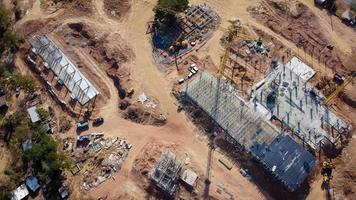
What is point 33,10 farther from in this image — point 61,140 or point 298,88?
point 298,88

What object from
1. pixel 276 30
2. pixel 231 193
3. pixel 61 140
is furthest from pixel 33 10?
pixel 231 193

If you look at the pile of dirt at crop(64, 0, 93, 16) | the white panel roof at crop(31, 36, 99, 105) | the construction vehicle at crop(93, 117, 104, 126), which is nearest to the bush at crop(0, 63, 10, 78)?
the white panel roof at crop(31, 36, 99, 105)

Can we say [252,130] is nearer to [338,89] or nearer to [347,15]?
[338,89]

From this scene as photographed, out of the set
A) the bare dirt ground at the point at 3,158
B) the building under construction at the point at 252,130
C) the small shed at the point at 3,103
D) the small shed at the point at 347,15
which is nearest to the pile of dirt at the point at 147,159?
the building under construction at the point at 252,130

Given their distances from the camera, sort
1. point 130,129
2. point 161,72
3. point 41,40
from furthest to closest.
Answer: point 41,40 < point 161,72 < point 130,129

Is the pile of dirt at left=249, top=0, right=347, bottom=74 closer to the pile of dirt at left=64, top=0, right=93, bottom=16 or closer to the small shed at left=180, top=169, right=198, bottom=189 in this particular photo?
the pile of dirt at left=64, top=0, right=93, bottom=16

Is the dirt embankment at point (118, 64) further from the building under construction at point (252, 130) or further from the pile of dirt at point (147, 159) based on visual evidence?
the building under construction at point (252, 130)
